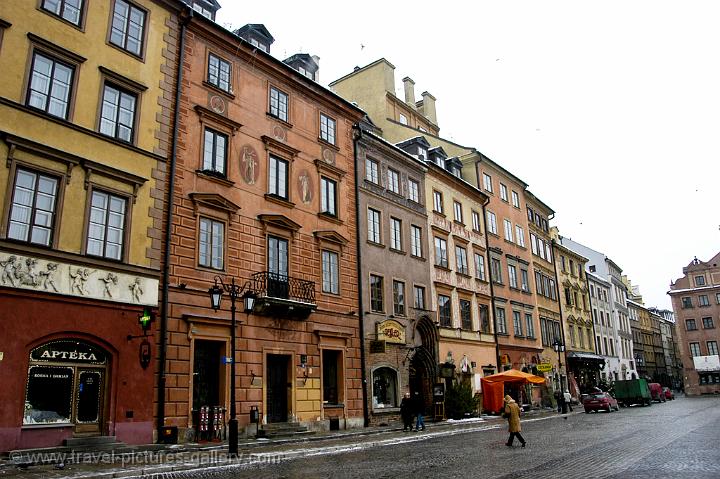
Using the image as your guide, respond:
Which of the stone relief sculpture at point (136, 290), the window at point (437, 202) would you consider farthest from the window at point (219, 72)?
the window at point (437, 202)

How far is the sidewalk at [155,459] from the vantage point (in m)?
12.6

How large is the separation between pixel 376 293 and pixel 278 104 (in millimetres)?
10064

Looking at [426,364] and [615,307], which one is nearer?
[426,364]

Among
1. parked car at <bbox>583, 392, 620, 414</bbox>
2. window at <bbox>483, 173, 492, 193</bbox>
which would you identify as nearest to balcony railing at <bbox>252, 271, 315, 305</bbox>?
window at <bbox>483, 173, 492, 193</bbox>

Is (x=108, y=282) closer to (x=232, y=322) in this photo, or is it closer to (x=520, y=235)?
(x=232, y=322)

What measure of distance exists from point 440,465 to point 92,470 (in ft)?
25.1

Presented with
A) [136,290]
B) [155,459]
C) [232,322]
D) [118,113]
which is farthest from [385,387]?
[118,113]

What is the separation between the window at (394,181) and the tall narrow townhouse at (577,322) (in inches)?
1095

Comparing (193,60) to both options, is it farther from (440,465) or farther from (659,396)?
(659,396)

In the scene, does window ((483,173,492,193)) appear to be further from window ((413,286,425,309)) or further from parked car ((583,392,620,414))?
parked car ((583,392,620,414))

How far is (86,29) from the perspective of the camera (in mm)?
18109

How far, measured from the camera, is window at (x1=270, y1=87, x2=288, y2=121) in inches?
976

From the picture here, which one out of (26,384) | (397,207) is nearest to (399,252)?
(397,207)

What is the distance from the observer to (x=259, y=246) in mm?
22500
